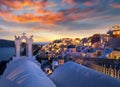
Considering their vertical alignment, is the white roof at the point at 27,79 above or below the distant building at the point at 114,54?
above

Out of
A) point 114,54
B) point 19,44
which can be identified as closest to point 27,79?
point 19,44

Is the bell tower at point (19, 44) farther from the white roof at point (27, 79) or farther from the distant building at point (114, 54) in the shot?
the distant building at point (114, 54)

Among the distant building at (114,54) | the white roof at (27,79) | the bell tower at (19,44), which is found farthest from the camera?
the distant building at (114,54)

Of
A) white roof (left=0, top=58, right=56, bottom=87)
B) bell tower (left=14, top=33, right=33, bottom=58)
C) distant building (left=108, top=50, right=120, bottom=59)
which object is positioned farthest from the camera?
distant building (left=108, top=50, right=120, bottom=59)

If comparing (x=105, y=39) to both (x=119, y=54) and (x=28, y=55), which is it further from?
(x=28, y=55)

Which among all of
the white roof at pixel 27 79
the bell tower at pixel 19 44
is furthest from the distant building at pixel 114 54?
the white roof at pixel 27 79

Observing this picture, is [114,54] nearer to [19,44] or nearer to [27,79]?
[19,44]

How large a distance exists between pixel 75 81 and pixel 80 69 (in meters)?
0.86

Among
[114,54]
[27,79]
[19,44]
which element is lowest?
[114,54]

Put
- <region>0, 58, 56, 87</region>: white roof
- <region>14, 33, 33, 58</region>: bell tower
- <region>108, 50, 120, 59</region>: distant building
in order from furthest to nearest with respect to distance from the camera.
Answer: <region>108, 50, 120, 59</region>: distant building, <region>14, 33, 33, 58</region>: bell tower, <region>0, 58, 56, 87</region>: white roof

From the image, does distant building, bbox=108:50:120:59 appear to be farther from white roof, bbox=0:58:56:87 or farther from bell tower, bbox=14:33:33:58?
white roof, bbox=0:58:56:87

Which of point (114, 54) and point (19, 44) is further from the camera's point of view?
point (114, 54)

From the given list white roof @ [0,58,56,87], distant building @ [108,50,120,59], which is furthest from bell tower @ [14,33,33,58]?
distant building @ [108,50,120,59]

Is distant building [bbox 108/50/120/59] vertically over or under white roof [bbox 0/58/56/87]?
under
